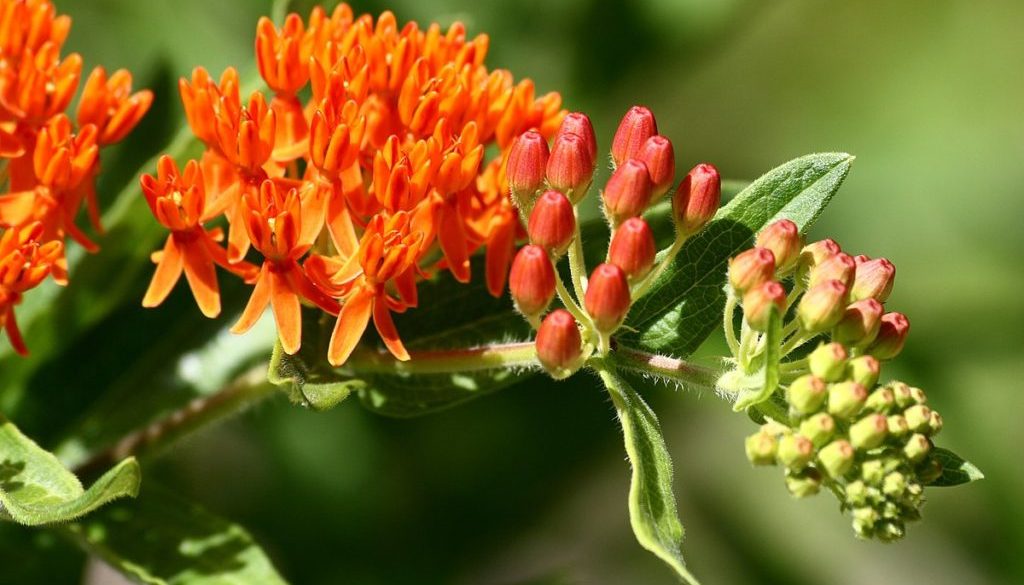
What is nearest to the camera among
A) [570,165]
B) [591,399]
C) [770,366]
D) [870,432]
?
[870,432]

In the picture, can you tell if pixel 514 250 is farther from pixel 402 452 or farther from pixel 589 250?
pixel 402 452

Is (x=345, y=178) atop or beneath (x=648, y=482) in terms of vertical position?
atop

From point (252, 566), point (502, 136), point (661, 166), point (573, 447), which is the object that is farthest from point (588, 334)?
point (573, 447)

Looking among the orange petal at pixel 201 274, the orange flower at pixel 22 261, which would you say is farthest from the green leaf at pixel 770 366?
the orange flower at pixel 22 261

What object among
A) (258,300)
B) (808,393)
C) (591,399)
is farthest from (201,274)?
(591,399)

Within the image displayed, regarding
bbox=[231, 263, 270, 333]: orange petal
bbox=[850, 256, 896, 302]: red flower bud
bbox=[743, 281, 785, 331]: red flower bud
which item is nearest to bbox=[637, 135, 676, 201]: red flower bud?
bbox=[743, 281, 785, 331]: red flower bud

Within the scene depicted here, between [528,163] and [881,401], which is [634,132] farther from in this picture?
[881,401]

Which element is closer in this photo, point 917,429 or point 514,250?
point 917,429
